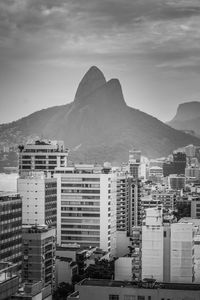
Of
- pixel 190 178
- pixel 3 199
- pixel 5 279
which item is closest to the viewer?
pixel 5 279

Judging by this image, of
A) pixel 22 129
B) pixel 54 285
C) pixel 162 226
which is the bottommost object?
pixel 54 285

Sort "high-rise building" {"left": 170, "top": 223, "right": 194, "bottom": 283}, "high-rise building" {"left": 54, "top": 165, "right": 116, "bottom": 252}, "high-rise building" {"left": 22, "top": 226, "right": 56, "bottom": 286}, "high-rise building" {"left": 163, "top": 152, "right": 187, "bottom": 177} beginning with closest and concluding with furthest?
"high-rise building" {"left": 22, "top": 226, "right": 56, "bottom": 286} → "high-rise building" {"left": 170, "top": 223, "right": 194, "bottom": 283} → "high-rise building" {"left": 54, "top": 165, "right": 116, "bottom": 252} → "high-rise building" {"left": 163, "top": 152, "right": 187, "bottom": 177}

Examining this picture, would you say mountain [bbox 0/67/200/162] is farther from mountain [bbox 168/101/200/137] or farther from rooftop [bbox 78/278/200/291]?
rooftop [bbox 78/278/200/291]

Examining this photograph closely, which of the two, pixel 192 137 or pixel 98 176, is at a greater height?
pixel 192 137

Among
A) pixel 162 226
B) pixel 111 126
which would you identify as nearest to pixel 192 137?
pixel 111 126

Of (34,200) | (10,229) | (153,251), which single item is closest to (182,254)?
(153,251)

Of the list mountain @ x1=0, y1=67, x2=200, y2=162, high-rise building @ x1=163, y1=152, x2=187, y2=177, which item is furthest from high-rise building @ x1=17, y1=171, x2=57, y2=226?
mountain @ x1=0, y1=67, x2=200, y2=162

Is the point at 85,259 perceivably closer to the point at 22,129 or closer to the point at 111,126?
the point at 22,129

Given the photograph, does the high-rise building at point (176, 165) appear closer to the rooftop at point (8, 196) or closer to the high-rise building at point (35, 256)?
the high-rise building at point (35, 256)
